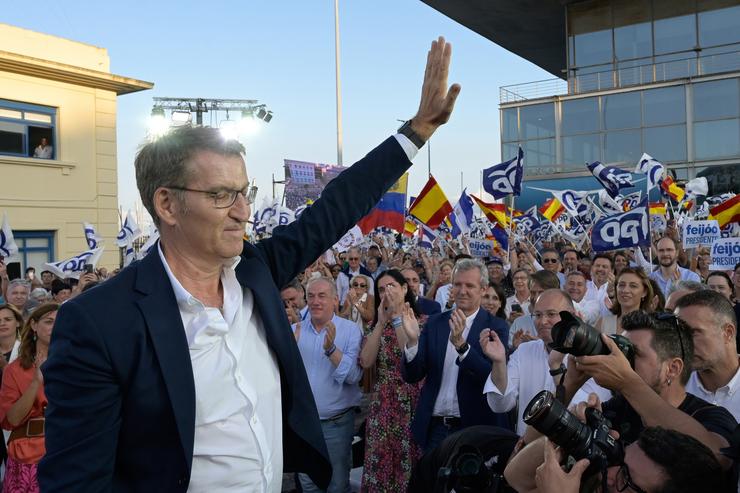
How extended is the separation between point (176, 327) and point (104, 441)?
1.01 ft


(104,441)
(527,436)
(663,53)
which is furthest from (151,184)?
(663,53)

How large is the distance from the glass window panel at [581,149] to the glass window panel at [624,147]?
56 cm

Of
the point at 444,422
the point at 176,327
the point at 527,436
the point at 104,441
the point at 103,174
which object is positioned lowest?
the point at 444,422

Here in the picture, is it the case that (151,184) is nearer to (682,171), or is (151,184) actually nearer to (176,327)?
(176,327)

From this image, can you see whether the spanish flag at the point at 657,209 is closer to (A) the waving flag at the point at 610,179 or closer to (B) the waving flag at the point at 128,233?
(A) the waving flag at the point at 610,179

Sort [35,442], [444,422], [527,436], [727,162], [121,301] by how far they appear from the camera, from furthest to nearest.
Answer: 1. [727,162]
2. [444,422]
3. [35,442]
4. [527,436]
5. [121,301]

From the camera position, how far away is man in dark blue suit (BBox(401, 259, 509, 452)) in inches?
186

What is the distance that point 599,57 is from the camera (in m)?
33.1

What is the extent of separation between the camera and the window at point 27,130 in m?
18.3

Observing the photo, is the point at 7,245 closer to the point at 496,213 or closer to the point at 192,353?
the point at 496,213

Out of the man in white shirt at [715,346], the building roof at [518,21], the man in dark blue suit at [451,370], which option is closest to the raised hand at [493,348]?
the man in dark blue suit at [451,370]

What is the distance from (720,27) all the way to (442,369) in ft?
104

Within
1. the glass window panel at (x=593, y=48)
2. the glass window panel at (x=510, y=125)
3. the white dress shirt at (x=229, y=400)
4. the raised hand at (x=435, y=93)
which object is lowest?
the white dress shirt at (x=229, y=400)

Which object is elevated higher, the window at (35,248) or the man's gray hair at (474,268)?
the window at (35,248)
